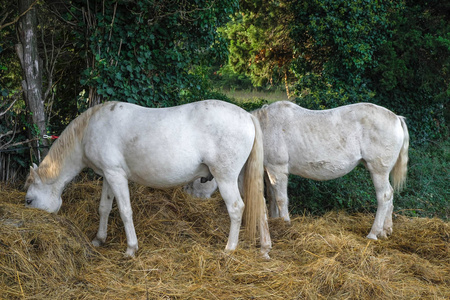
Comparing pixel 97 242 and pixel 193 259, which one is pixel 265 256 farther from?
pixel 97 242

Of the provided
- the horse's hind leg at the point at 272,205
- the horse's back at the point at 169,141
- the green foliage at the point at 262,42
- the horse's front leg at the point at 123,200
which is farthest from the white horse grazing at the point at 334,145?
the green foliage at the point at 262,42

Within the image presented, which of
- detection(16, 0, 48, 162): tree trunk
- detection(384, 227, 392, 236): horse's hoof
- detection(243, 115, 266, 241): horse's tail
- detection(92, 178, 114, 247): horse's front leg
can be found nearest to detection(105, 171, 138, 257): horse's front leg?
detection(92, 178, 114, 247): horse's front leg

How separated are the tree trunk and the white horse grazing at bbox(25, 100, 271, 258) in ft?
4.49

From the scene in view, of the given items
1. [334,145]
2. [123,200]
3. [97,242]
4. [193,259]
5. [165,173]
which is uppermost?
[165,173]

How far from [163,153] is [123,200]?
0.66m

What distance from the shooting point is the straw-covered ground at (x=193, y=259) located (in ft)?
12.4

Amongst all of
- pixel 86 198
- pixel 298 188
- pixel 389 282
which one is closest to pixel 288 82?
pixel 298 188

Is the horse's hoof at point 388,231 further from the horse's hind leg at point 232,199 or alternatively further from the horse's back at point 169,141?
the horse's back at point 169,141

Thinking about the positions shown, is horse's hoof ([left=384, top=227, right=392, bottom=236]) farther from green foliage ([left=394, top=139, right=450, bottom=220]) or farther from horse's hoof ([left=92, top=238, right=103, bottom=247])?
horse's hoof ([left=92, top=238, right=103, bottom=247])

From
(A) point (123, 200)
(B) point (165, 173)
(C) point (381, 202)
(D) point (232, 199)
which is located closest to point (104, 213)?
(A) point (123, 200)

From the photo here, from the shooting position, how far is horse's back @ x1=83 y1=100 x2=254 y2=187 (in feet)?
14.5

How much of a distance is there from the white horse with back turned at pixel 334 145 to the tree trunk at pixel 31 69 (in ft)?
9.76

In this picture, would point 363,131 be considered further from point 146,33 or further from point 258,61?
point 258,61

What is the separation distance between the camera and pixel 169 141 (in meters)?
4.41
